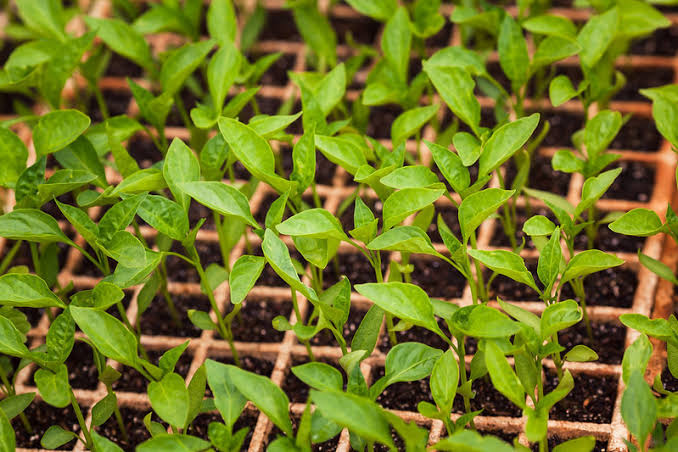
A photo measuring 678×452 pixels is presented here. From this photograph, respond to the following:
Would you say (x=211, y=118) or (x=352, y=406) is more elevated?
→ (x=211, y=118)

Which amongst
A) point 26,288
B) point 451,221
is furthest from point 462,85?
point 26,288

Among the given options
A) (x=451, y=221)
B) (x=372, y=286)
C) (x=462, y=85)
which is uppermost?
(x=462, y=85)

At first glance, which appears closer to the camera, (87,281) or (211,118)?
(211,118)

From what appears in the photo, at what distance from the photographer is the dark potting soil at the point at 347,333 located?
3.48ft

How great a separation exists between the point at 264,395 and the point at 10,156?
40cm

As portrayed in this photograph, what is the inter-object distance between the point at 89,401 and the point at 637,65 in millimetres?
918

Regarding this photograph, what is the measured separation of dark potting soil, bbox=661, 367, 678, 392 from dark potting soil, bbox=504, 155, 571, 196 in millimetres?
307

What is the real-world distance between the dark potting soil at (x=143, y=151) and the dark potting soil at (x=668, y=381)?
0.75 m

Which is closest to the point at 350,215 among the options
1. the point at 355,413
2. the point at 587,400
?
the point at 587,400

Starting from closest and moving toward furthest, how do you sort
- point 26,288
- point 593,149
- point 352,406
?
point 352,406 < point 26,288 < point 593,149

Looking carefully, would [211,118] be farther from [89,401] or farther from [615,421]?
[615,421]

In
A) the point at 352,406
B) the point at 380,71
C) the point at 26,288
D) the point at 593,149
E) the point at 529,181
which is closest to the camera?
the point at 352,406

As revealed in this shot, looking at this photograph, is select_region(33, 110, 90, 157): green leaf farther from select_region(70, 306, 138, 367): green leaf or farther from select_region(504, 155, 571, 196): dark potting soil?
select_region(504, 155, 571, 196): dark potting soil

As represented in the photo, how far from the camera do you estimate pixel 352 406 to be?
2.43ft
